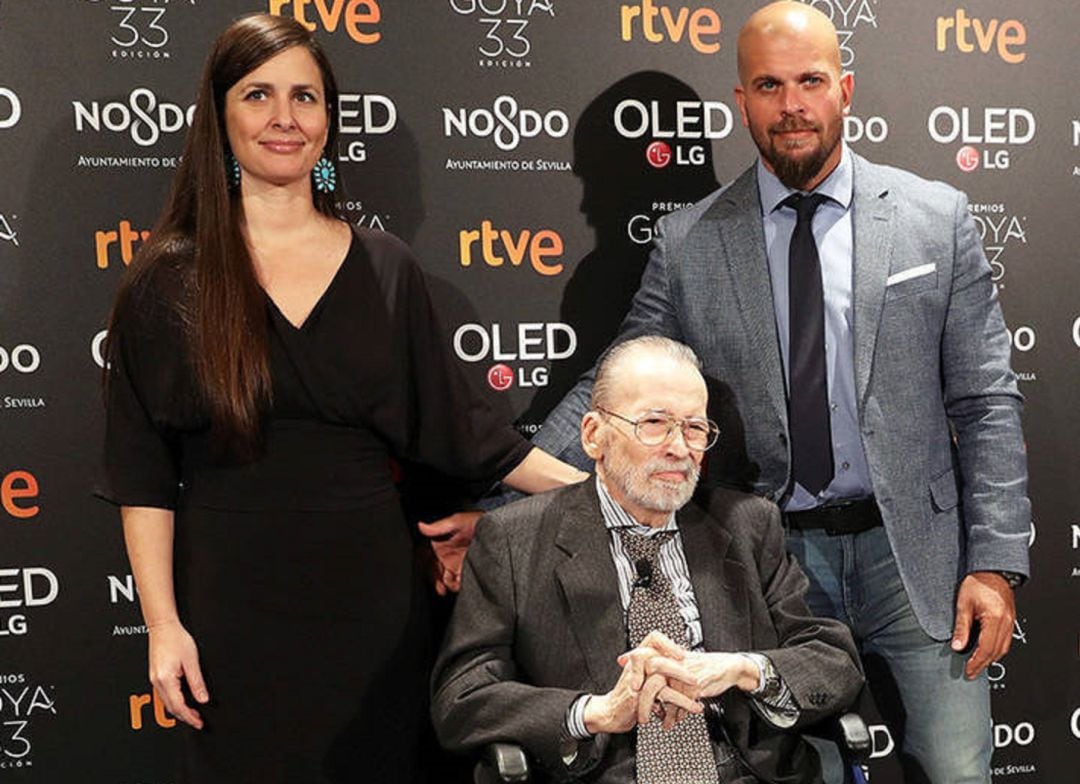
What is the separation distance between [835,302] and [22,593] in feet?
7.75

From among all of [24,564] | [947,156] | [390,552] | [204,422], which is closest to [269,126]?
[204,422]

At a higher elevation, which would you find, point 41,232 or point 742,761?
point 41,232

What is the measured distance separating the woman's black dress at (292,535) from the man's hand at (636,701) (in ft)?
1.83

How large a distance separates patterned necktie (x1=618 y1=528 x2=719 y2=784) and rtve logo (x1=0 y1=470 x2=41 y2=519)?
1.73m

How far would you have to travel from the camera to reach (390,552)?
2.68m

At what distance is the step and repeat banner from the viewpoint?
3225 mm

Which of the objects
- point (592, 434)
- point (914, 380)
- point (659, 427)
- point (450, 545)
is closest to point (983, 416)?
point (914, 380)

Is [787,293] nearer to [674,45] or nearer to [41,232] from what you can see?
[674,45]

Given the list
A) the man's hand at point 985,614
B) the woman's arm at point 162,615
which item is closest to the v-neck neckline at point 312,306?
the woman's arm at point 162,615

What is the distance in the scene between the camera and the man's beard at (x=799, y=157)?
113 inches

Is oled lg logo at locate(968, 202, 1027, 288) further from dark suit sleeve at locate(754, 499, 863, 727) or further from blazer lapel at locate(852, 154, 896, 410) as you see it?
dark suit sleeve at locate(754, 499, 863, 727)

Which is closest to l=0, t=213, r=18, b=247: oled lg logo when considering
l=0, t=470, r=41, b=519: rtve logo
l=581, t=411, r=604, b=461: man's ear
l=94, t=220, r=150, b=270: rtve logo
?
l=94, t=220, r=150, b=270: rtve logo

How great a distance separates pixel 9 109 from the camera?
3178mm

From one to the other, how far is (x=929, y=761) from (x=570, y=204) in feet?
5.95
